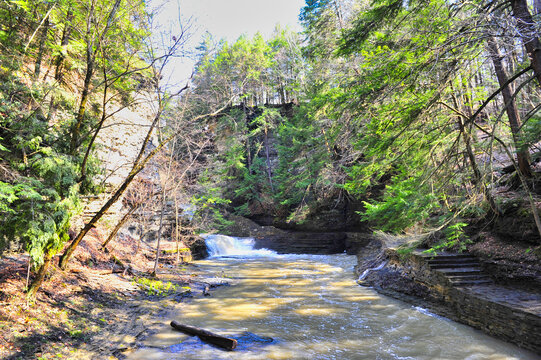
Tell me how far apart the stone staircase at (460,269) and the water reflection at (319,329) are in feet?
3.67

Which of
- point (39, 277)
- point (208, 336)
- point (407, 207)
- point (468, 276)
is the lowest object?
point (208, 336)

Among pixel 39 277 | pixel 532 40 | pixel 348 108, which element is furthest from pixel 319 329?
pixel 532 40

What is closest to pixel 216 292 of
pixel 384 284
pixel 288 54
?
pixel 384 284

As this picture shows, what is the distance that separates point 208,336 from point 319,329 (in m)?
2.45

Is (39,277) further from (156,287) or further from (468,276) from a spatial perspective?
(468,276)

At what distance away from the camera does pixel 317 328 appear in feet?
20.6

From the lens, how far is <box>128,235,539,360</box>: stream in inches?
198

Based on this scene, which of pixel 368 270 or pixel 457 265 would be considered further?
pixel 368 270

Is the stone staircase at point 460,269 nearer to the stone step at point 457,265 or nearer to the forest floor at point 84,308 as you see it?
the stone step at point 457,265

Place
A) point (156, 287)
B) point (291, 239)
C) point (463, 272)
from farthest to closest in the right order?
1. point (291, 239)
2. point (156, 287)
3. point (463, 272)

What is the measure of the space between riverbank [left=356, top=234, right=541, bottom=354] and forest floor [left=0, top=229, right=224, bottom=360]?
6.72 m

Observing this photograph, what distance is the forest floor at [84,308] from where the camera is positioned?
427cm

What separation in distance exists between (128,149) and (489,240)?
14.1m

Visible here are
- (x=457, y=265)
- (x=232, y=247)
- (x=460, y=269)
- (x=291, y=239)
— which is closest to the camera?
(x=460, y=269)
